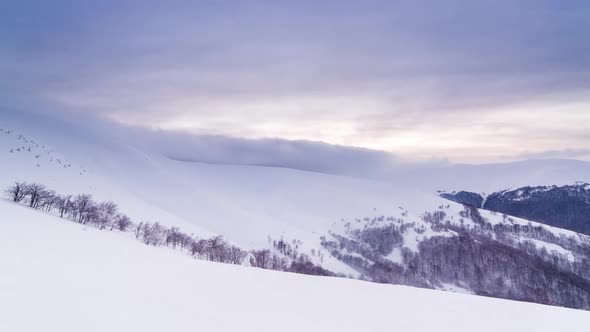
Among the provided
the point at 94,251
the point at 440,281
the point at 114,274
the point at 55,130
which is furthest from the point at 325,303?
the point at 440,281

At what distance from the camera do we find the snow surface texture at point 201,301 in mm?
5410

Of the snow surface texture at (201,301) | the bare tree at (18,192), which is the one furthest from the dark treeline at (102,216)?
the snow surface texture at (201,301)

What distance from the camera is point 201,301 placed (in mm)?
6738

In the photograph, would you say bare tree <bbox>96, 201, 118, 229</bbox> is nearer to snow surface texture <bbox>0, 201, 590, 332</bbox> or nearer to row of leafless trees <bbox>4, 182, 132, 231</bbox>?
row of leafless trees <bbox>4, 182, 132, 231</bbox>

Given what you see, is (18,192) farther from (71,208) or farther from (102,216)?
(102,216)

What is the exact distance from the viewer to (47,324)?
4.80 meters

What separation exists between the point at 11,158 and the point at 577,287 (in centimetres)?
25187

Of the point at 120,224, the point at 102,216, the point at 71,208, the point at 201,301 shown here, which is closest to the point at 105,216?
the point at 102,216

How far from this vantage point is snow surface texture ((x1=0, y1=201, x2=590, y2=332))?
5.41 m

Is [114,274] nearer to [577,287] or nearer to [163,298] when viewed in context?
[163,298]

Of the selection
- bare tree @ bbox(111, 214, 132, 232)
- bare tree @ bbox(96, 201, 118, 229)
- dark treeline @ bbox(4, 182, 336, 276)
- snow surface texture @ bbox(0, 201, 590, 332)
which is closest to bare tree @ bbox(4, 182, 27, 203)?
dark treeline @ bbox(4, 182, 336, 276)

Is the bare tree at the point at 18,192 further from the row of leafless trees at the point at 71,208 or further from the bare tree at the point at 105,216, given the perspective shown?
the bare tree at the point at 105,216

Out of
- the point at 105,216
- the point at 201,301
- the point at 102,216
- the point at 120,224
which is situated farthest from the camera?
the point at 120,224

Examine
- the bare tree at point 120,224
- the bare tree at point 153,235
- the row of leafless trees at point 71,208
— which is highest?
the row of leafless trees at point 71,208
